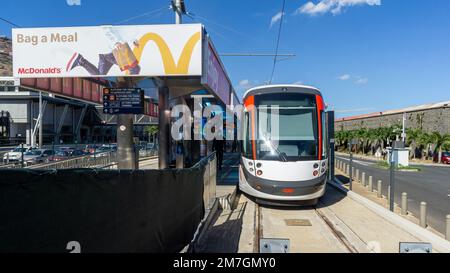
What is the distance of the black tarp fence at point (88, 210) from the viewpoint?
8.83ft

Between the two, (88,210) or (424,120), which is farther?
(424,120)

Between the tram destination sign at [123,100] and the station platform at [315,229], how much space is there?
12.6ft

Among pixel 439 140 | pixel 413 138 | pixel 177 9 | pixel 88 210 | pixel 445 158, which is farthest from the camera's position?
pixel 413 138

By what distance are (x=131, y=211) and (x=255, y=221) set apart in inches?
198

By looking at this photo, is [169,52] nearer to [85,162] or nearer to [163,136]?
[163,136]

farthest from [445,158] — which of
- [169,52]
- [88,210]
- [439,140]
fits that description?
[88,210]

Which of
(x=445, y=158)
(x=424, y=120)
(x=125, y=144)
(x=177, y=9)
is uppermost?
(x=177, y=9)

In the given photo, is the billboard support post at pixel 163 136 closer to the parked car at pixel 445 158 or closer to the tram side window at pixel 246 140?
the tram side window at pixel 246 140

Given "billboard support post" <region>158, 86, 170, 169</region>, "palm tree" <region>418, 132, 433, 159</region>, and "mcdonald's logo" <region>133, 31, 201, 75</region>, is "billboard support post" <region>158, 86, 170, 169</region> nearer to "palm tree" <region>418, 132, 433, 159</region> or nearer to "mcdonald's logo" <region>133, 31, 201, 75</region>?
"mcdonald's logo" <region>133, 31, 201, 75</region>

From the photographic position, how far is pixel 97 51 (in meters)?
10.3

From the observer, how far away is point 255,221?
8547 millimetres

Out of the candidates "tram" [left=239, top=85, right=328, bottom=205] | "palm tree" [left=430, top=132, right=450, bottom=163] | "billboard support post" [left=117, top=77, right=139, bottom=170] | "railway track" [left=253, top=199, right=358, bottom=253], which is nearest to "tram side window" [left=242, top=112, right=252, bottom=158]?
"tram" [left=239, top=85, right=328, bottom=205]

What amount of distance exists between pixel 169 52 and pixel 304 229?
610 centimetres

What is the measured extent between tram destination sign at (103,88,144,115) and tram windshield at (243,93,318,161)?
3816 mm
